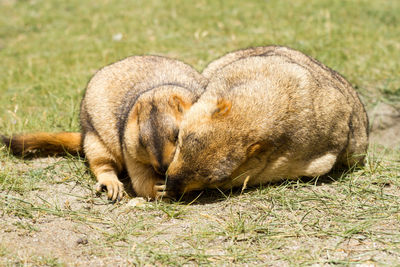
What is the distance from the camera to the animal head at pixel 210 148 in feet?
11.1

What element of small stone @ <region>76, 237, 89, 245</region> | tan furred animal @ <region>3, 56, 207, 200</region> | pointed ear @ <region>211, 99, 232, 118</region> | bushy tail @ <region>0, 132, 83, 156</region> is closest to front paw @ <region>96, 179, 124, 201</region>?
tan furred animal @ <region>3, 56, 207, 200</region>

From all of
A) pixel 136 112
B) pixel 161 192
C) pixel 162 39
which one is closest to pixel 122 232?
pixel 161 192

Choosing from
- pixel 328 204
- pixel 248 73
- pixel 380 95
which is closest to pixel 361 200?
pixel 328 204

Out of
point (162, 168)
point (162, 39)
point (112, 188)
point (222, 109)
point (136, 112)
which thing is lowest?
point (112, 188)

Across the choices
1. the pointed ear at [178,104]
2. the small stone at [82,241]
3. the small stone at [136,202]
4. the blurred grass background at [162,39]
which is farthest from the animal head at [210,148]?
the blurred grass background at [162,39]

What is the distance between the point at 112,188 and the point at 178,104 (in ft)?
3.44

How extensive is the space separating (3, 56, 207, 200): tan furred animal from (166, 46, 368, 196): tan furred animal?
0.22 m

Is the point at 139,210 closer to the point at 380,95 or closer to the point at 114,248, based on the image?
the point at 114,248

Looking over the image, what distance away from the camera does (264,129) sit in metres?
3.58

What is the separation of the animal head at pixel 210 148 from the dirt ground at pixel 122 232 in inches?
11.8

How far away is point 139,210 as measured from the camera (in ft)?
12.7

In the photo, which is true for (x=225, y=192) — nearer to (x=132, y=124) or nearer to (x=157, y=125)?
(x=157, y=125)

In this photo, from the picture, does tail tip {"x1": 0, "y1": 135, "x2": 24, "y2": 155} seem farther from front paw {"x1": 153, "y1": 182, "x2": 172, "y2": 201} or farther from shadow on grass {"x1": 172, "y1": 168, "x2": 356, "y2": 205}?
shadow on grass {"x1": 172, "y1": 168, "x2": 356, "y2": 205}

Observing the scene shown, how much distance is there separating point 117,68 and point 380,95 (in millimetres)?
3474
